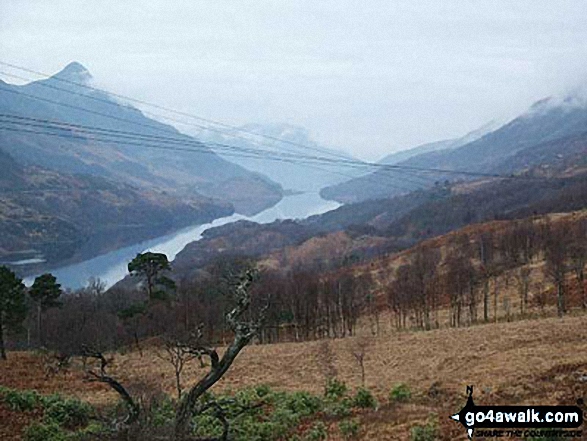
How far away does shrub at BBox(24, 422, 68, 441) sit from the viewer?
16719 millimetres

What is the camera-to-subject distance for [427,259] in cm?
9006

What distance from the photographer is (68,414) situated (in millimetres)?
19922

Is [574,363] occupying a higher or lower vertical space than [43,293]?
lower

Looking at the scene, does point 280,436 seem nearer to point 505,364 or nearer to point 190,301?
point 505,364

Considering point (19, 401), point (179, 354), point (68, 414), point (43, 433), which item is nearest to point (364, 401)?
point (179, 354)

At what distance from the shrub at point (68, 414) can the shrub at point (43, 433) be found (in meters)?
1.58

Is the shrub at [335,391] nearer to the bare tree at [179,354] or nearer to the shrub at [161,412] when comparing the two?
the bare tree at [179,354]

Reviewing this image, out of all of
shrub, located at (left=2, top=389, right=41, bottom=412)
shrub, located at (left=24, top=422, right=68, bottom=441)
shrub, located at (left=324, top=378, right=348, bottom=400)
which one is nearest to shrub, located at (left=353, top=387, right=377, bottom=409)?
shrub, located at (left=324, top=378, right=348, bottom=400)

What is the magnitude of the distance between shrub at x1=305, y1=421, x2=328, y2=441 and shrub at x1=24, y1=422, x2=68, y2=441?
7173 mm

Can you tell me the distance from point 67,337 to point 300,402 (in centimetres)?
3061

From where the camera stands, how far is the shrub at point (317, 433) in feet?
50.8

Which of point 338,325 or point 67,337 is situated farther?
point 338,325

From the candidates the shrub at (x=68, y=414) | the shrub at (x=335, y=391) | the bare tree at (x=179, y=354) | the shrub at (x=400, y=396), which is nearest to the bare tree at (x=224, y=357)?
the bare tree at (x=179, y=354)

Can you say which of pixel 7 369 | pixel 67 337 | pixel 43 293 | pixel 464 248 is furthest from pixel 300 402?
pixel 464 248
